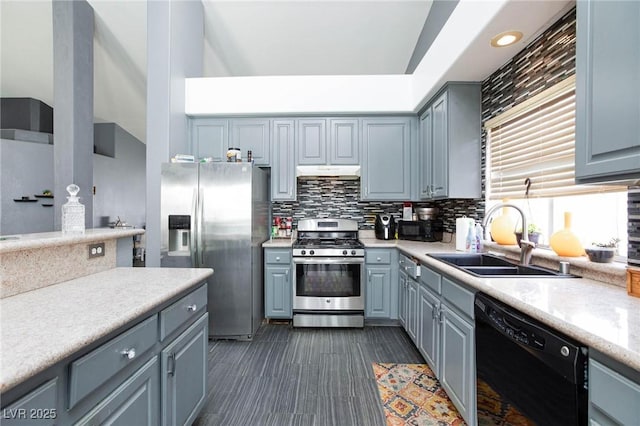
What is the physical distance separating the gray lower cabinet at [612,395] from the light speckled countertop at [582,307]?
7 cm

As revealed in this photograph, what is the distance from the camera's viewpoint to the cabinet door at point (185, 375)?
46.8 inches

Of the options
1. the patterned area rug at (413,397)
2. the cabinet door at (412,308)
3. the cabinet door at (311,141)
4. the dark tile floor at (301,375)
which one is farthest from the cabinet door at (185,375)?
the cabinet door at (311,141)

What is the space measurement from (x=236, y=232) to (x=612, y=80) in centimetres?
263

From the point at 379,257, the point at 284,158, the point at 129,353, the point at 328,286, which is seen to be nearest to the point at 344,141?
the point at 284,158

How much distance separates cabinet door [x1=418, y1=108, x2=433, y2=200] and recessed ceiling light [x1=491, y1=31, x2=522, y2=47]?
1.00 meters

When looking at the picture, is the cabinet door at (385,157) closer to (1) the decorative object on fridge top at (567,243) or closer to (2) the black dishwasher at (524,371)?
(1) the decorative object on fridge top at (567,243)

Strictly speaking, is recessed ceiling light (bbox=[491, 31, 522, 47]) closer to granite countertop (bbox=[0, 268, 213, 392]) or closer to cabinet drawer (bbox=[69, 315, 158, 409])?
granite countertop (bbox=[0, 268, 213, 392])

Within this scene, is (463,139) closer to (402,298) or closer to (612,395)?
(402,298)

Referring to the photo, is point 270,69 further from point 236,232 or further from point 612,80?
point 612,80

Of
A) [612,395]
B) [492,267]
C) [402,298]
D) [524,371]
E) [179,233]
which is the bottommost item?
[402,298]

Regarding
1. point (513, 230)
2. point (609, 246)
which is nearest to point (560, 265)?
point (609, 246)

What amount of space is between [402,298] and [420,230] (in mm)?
816

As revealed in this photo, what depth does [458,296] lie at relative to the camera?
1.59 metres

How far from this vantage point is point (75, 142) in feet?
11.0
